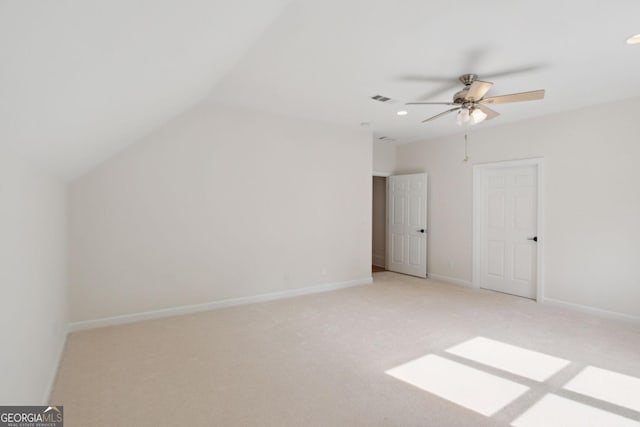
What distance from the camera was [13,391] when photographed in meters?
1.57

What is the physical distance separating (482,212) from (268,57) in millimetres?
4326

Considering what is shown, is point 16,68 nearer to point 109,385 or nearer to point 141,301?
point 109,385

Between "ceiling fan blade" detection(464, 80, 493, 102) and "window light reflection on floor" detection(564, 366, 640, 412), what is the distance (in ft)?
8.22

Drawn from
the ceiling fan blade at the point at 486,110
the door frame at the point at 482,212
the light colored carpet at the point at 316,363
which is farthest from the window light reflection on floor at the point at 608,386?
the ceiling fan blade at the point at 486,110

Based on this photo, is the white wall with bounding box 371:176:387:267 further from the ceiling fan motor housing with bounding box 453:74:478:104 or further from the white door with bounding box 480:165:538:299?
the ceiling fan motor housing with bounding box 453:74:478:104

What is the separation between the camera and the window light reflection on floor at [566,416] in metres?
2.04

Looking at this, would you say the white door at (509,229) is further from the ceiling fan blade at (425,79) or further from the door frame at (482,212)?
the ceiling fan blade at (425,79)

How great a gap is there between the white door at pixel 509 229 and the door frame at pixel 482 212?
0.15ft

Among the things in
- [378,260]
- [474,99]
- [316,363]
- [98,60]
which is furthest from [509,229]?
[98,60]

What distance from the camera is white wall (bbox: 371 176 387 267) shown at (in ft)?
24.3

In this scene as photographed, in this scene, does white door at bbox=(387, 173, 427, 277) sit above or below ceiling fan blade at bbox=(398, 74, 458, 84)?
below

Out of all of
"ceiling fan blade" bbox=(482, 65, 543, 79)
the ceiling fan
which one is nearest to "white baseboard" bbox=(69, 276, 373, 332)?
the ceiling fan

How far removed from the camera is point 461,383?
8.20 ft

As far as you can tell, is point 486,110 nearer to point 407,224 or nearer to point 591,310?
point 591,310
